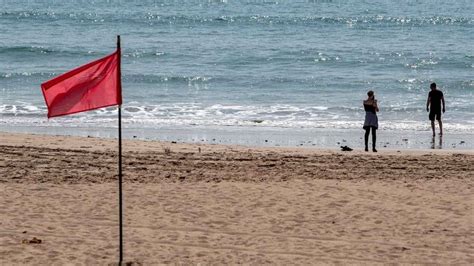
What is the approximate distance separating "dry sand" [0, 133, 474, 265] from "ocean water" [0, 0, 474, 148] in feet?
12.8

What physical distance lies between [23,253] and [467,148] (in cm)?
1150

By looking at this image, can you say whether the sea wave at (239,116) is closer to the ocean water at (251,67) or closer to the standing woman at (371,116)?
the ocean water at (251,67)

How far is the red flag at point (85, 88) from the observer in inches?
392

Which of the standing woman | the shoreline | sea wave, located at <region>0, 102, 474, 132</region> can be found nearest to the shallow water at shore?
the shoreline

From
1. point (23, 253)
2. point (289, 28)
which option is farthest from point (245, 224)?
point (289, 28)

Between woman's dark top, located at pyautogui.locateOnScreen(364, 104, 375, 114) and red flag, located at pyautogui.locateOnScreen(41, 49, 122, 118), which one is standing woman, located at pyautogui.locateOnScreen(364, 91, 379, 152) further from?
red flag, located at pyautogui.locateOnScreen(41, 49, 122, 118)

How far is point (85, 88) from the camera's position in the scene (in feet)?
33.0

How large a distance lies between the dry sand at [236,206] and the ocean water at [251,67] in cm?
391

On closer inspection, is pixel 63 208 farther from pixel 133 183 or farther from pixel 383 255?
pixel 383 255

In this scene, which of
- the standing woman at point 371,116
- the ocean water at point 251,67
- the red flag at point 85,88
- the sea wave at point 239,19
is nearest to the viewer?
the red flag at point 85,88

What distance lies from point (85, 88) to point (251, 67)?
2770 cm

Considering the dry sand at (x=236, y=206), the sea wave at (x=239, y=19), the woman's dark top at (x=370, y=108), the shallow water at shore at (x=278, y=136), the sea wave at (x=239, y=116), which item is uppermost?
the sea wave at (x=239, y=19)

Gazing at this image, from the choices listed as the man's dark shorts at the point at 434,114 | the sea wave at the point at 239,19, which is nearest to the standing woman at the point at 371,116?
the man's dark shorts at the point at 434,114

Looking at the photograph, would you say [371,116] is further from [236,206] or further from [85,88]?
[85,88]
